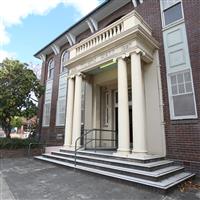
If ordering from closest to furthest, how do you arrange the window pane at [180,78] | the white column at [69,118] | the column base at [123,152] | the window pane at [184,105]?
1. the column base at [123,152]
2. the window pane at [184,105]
3. the window pane at [180,78]
4. the white column at [69,118]

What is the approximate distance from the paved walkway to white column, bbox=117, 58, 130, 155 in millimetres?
1311

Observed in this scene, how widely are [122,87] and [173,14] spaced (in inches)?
164

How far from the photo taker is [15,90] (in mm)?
10891

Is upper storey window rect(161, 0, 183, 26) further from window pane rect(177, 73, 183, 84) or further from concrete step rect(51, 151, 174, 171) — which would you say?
concrete step rect(51, 151, 174, 171)

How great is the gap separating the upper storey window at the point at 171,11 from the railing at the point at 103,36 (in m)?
2.20

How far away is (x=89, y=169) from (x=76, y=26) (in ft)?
30.9

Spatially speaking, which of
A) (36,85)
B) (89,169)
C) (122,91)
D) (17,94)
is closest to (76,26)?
(36,85)

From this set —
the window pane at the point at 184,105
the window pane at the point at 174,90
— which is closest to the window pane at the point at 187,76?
the window pane at the point at 174,90

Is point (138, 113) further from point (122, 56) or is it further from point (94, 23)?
point (94, 23)

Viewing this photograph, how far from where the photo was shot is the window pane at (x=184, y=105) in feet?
21.3

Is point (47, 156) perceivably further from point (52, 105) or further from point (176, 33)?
point (176, 33)

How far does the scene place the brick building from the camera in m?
6.30

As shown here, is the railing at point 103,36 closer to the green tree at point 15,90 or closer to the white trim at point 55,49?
the green tree at point 15,90

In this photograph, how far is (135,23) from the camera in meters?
6.91
